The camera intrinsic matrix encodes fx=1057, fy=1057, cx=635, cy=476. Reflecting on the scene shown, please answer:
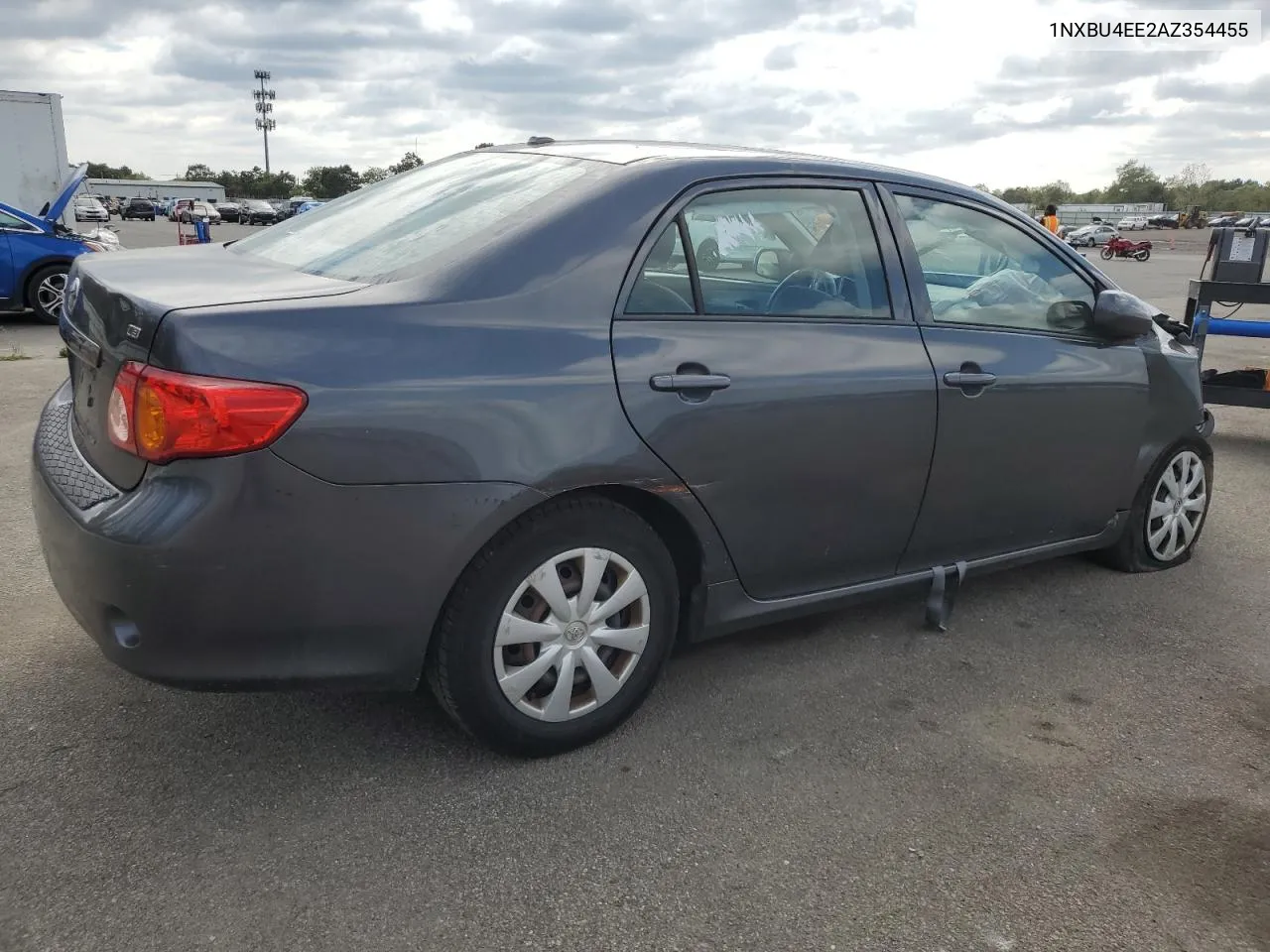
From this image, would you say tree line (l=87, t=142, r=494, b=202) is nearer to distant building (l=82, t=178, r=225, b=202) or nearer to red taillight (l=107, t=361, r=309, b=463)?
distant building (l=82, t=178, r=225, b=202)

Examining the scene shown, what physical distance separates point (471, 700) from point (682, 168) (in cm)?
155

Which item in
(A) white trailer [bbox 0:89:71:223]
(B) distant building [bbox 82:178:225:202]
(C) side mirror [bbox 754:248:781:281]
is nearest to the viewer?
(C) side mirror [bbox 754:248:781:281]

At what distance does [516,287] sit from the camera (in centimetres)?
259

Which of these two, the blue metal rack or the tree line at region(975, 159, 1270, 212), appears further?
the tree line at region(975, 159, 1270, 212)

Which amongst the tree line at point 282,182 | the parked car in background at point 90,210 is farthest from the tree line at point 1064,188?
the parked car in background at point 90,210

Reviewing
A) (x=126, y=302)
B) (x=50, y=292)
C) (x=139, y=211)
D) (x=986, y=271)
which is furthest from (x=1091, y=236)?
(x=126, y=302)

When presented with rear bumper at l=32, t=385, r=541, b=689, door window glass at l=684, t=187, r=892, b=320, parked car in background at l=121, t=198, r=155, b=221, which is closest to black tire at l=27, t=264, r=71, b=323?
rear bumper at l=32, t=385, r=541, b=689

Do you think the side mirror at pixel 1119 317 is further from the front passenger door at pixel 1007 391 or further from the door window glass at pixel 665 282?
the door window glass at pixel 665 282

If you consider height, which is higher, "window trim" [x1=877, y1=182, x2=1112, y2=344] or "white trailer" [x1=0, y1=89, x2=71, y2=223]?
"white trailer" [x1=0, y1=89, x2=71, y2=223]

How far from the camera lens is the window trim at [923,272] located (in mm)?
3365

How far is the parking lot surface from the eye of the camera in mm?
2230

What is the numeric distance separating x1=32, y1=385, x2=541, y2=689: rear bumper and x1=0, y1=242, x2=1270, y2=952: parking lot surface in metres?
0.41

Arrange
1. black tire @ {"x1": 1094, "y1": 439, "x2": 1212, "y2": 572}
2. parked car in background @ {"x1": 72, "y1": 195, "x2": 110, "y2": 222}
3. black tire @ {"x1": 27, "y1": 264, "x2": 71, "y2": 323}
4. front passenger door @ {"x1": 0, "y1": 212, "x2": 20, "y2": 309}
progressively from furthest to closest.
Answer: parked car in background @ {"x1": 72, "y1": 195, "x2": 110, "y2": 222} → black tire @ {"x1": 27, "y1": 264, "x2": 71, "y2": 323} → front passenger door @ {"x1": 0, "y1": 212, "x2": 20, "y2": 309} → black tire @ {"x1": 1094, "y1": 439, "x2": 1212, "y2": 572}

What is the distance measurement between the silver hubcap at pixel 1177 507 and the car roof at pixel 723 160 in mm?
1481
